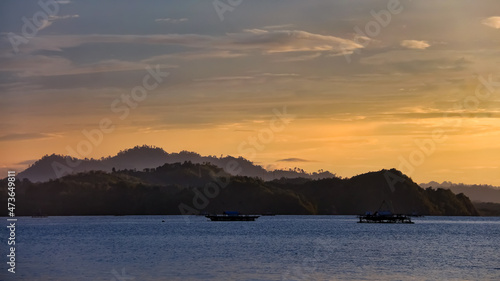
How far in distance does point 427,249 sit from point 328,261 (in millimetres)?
38361

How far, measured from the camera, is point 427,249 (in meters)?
137

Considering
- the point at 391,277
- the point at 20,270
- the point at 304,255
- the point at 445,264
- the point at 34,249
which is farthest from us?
the point at 34,249

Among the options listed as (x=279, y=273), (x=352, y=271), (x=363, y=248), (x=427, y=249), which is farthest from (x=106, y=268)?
(x=427, y=249)

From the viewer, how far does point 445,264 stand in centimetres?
10344

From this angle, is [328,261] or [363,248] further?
[363,248]

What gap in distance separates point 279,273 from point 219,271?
8.03 m

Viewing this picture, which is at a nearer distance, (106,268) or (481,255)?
(106,268)

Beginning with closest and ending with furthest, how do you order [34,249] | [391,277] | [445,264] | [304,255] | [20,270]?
[391,277]
[20,270]
[445,264]
[304,255]
[34,249]

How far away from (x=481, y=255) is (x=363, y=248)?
78.8ft

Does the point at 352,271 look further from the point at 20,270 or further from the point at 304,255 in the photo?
the point at 20,270

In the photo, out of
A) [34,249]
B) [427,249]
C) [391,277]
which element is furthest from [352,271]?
[34,249]

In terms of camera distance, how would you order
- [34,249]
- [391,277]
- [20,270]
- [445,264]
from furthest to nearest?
[34,249] → [445,264] → [20,270] → [391,277]

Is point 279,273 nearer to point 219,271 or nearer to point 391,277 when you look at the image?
point 219,271

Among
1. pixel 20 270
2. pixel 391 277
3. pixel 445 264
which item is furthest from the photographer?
pixel 445 264
